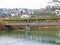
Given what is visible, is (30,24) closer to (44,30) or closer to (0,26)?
(44,30)

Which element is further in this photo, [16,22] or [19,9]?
[19,9]

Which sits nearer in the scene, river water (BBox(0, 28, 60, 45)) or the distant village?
river water (BBox(0, 28, 60, 45))

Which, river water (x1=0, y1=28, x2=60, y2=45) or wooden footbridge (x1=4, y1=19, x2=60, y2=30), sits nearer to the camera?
river water (x1=0, y1=28, x2=60, y2=45)

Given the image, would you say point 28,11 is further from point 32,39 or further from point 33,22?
point 32,39

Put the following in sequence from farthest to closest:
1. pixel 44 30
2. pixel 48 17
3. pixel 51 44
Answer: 1. pixel 48 17
2. pixel 44 30
3. pixel 51 44

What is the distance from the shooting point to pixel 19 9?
9.99 m

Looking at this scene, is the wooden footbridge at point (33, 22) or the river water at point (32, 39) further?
the wooden footbridge at point (33, 22)

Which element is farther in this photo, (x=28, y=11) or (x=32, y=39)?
(x=28, y=11)

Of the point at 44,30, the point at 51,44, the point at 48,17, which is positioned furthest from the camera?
the point at 48,17

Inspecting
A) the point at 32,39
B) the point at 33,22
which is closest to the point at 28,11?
the point at 33,22

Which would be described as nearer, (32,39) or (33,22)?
(32,39)

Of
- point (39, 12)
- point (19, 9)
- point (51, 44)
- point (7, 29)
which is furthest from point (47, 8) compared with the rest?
point (51, 44)

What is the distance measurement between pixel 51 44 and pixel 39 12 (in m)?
4.58

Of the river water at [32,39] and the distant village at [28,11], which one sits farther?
the distant village at [28,11]
